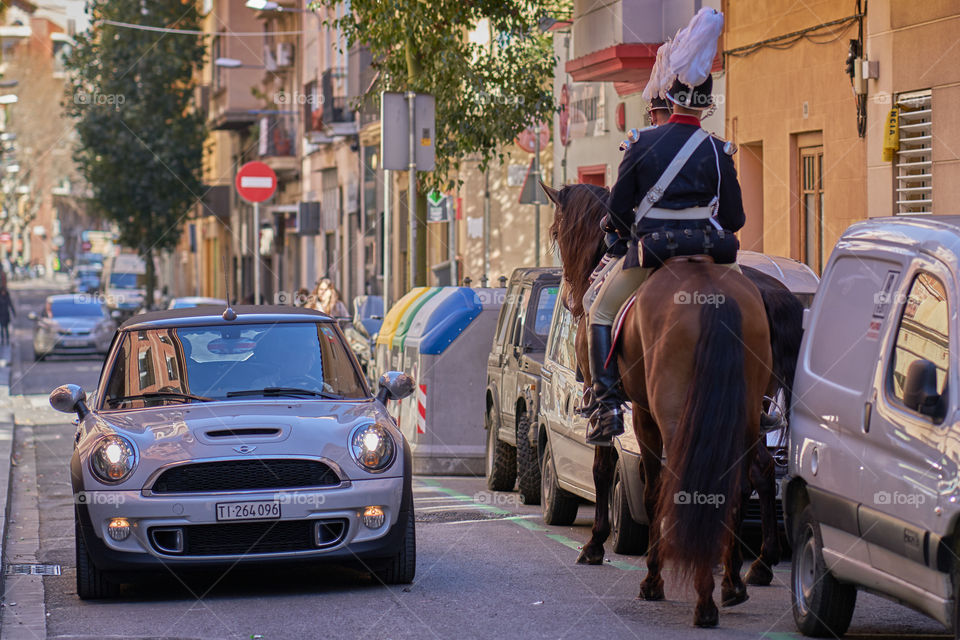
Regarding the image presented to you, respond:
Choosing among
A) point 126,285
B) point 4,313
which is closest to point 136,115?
point 4,313

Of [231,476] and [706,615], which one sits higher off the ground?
[231,476]

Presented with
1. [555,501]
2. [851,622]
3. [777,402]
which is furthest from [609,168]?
[851,622]

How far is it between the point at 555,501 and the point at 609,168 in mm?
14460

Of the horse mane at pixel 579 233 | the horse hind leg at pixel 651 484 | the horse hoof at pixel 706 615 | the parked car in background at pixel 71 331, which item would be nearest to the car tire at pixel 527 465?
the horse mane at pixel 579 233

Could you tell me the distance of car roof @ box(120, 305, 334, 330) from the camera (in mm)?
10789

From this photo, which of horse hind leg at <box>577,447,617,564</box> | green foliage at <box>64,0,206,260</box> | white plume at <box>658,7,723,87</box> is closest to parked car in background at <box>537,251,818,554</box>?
horse hind leg at <box>577,447,617,564</box>

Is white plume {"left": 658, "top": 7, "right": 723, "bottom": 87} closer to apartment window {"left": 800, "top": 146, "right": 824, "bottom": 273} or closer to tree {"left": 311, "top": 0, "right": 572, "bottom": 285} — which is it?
apartment window {"left": 800, "top": 146, "right": 824, "bottom": 273}

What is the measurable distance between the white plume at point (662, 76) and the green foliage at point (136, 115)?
47104 millimetres

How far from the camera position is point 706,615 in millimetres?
8234

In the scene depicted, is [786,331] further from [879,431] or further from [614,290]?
[879,431]

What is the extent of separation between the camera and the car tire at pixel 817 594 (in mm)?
7797

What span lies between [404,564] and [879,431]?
135 inches

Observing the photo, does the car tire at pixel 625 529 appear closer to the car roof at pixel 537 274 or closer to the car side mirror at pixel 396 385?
the car side mirror at pixel 396 385

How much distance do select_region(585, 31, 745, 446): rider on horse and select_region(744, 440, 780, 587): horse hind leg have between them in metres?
0.96
